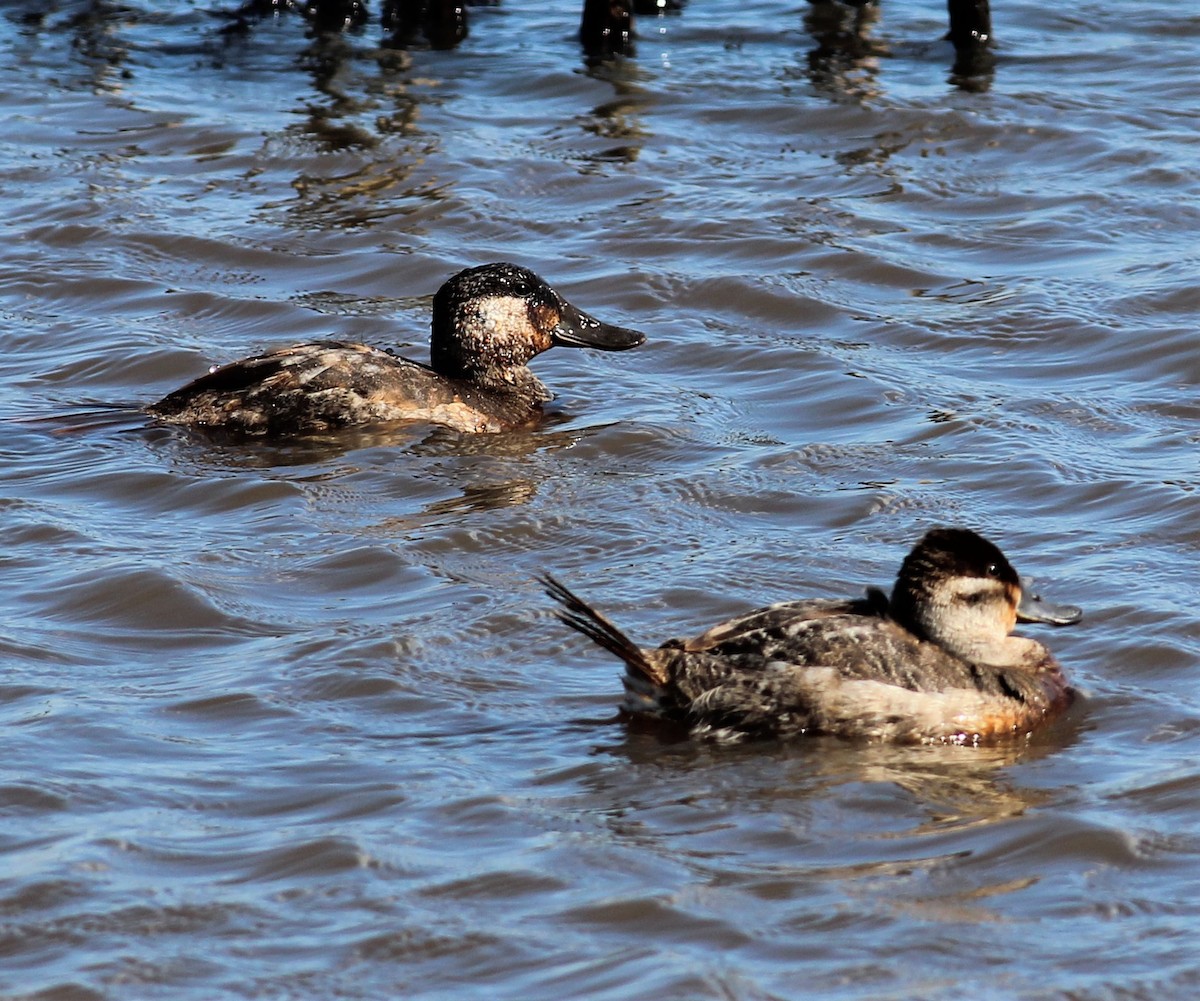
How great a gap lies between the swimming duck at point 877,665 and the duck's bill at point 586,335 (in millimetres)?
3412

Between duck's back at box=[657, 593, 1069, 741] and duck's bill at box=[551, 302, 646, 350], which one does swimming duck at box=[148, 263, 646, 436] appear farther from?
duck's back at box=[657, 593, 1069, 741]

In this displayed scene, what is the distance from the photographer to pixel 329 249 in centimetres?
1102

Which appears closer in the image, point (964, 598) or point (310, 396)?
point (964, 598)

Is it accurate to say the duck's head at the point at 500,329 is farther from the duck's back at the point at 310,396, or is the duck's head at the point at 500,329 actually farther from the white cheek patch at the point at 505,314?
the duck's back at the point at 310,396

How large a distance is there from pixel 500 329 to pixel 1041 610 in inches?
149

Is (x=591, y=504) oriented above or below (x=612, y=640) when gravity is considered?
below

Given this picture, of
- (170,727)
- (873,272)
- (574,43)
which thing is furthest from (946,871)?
(574,43)

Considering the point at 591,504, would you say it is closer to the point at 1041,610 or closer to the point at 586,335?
the point at 586,335

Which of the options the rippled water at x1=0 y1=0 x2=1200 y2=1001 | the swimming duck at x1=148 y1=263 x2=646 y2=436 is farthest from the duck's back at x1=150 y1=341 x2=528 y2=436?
the rippled water at x1=0 y1=0 x2=1200 y2=1001

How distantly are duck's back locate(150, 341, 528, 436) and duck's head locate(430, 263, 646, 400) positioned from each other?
1.42ft

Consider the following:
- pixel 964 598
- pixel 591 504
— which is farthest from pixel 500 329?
pixel 964 598

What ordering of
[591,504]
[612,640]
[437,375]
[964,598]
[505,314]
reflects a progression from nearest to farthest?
[612,640] < [964,598] < [591,504] < [437,375] < [505,314]

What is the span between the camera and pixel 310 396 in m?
8.54

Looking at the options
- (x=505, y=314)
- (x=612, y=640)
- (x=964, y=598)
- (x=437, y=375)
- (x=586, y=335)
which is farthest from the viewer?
(x=586, y=335)
